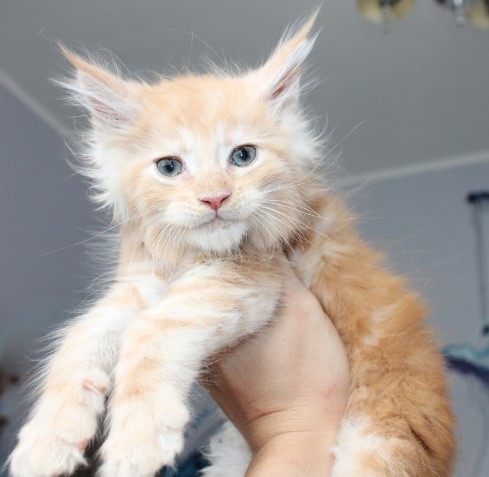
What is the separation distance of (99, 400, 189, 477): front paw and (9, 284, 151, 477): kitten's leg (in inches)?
2.5

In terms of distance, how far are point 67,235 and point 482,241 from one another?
8.82 feet

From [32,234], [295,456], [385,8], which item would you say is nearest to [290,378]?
[295,456]

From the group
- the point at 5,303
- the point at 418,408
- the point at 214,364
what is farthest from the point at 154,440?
the point at 5,303

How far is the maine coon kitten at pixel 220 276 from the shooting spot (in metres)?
1.00

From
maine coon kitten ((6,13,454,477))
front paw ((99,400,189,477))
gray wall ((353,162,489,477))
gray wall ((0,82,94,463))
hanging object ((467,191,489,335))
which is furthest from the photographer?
hanging object ((467,191,489,335))

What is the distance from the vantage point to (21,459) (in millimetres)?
905

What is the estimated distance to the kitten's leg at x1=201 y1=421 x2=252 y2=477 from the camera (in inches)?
54.9

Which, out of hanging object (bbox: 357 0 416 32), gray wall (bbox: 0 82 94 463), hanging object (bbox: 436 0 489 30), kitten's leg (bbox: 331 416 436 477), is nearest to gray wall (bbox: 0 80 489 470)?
gray wall (bbox: 0 82 94 463)

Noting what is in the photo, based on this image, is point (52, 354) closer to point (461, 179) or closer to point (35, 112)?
point (35, 112)

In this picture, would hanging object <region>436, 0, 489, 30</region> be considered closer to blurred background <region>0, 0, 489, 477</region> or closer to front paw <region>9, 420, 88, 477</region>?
blurred background <region>0, 0, 489, 477</region>

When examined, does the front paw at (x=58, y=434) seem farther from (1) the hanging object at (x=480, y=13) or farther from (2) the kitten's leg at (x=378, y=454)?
(1) the hanging object at (x=480, y=13)

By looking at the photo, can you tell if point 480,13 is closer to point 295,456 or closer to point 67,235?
point 295,456

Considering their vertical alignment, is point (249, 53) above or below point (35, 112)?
above

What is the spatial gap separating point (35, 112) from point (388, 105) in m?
2.15
